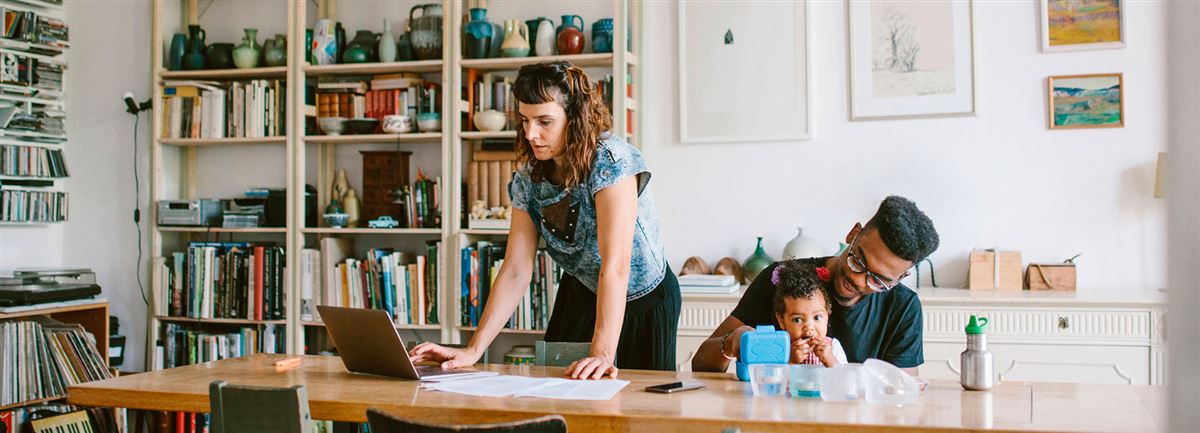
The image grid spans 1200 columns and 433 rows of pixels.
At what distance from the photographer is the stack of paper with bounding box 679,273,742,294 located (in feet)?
13.2

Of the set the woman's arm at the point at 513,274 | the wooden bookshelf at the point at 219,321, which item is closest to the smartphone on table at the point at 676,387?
the woman's arm at the point at 513,274

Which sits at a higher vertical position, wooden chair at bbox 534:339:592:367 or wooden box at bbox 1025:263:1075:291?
wooden box at bbox 1025:263:1075:291

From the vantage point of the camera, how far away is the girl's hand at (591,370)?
7.66 ft

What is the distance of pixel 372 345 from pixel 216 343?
2.77 meters

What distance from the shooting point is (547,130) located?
2492 millimetres

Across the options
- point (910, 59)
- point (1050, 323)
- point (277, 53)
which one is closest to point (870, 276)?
point (1050, 323)

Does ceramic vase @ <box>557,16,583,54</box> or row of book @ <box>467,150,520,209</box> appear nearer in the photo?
ceramic vase @ <box>557,16,583,54</box>

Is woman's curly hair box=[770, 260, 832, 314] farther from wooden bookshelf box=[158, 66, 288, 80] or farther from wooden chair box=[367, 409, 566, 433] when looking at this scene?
wooden bookshelf box=[158, 66, 288, 80]

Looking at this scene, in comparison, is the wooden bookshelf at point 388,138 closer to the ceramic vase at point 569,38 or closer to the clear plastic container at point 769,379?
the ceramic vase at point 569,38

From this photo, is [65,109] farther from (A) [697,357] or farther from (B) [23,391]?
(A) [697,357]

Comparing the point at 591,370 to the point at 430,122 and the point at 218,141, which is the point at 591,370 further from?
the point at 218,141

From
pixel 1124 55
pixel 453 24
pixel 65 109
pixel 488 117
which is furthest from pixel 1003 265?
pixel 65 109

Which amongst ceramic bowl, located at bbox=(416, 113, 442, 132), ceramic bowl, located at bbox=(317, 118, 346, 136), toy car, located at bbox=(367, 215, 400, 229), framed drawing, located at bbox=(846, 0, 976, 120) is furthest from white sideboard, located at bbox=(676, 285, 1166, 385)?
ceramic bowl, located at bbox=(317, 118, 346, 136)

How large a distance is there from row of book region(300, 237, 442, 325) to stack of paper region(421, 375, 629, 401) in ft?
7.23
